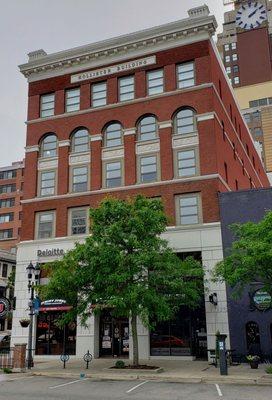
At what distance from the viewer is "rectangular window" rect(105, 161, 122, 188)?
3362cm

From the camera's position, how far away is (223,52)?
12506 centimetres

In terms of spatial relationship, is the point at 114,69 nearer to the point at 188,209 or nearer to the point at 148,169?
the point at 148,169

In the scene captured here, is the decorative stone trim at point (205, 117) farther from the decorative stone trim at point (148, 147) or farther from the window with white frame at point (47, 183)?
the window with white frame at point (47, 183)

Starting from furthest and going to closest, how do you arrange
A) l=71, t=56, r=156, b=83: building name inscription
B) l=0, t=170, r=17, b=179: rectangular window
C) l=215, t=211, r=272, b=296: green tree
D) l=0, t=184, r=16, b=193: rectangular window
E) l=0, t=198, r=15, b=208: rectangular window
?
l=0, t=170, r=17, b=179: rectangular window → l=0, t=184, r=16, b=193: rectangular window → l=0, t=198, r=15, b=208: rectangular window → l=71, t=56, r=156, b=83: building name inscription → l=215, t=211, r=272, b=296: green tree

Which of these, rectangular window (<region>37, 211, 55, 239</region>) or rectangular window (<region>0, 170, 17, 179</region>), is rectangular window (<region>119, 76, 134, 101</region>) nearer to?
rectangular window (<region>37, 211, 55, 239</region>)

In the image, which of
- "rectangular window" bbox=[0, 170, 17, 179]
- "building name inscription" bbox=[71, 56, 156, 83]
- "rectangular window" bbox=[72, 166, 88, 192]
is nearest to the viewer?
"rectangular window" bbox=[72, 166, 88, 192]

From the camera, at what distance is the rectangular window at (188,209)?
3070cm

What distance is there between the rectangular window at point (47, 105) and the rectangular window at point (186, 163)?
38.3ft

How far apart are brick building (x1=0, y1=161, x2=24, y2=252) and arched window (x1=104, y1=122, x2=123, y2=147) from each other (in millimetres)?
59954

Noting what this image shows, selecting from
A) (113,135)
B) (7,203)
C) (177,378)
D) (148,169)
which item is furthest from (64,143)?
(7,203)

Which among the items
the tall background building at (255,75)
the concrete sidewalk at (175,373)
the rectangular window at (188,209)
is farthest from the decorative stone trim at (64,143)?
the tall background building at (255,75)

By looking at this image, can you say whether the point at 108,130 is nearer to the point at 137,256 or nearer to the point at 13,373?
the point at 137,256

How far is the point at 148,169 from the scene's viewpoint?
32906 mm

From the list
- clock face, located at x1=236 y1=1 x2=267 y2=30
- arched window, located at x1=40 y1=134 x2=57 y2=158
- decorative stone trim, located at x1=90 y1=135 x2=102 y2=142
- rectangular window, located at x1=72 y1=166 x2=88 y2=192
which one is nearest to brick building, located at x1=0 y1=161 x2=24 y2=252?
clock face, located at x1=236 y1=1 x2=267 y2=30
